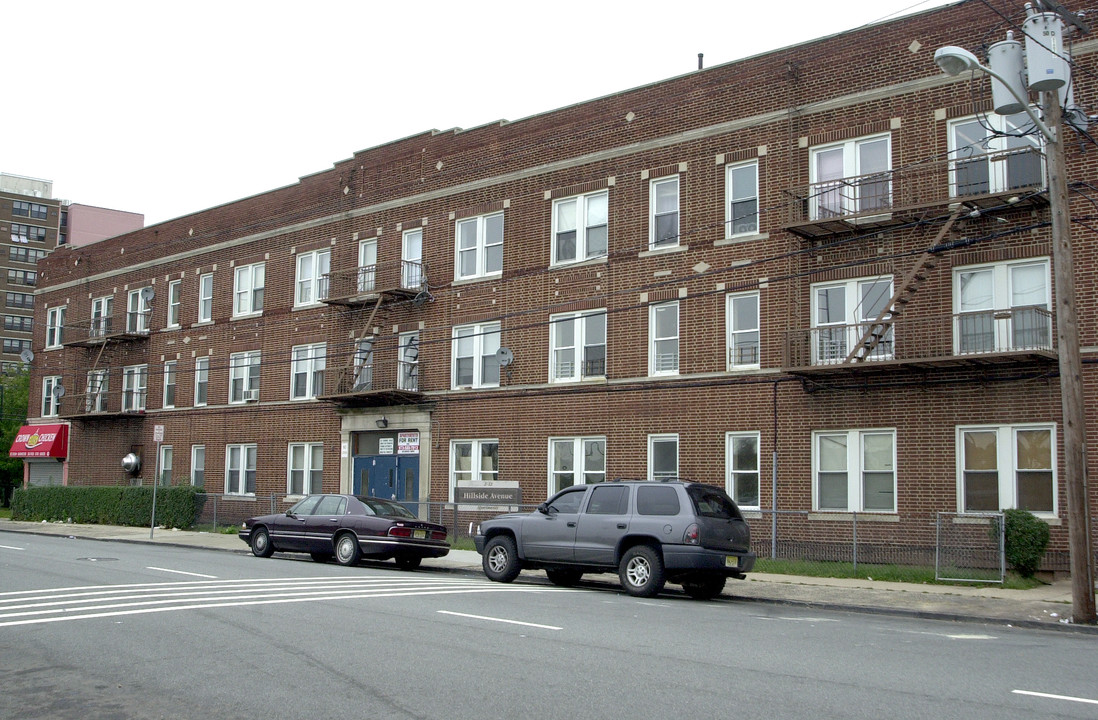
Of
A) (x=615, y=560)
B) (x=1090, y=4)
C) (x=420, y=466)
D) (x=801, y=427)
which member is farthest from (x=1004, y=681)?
(x=420, y=466)

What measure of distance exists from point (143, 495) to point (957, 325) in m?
27.1

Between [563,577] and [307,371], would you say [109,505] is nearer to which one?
[307,371]

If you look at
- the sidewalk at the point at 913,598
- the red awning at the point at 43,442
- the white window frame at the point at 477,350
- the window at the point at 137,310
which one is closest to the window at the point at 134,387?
the window at the point at 137,310

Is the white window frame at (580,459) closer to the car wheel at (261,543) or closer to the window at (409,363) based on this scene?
the window at (409,363)

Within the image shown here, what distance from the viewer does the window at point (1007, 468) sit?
18641 mm

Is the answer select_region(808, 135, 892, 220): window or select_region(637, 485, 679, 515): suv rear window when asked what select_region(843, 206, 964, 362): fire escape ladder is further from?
select_region(637, 485, 679, 515): suv rear window

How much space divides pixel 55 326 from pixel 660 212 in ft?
107

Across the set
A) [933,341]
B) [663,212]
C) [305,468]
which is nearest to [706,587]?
[933,341]

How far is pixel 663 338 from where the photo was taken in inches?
960

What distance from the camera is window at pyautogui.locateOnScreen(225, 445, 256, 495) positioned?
34875 mm

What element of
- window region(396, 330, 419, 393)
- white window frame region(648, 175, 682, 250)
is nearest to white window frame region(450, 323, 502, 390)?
window region(396, 330, 419, 393)

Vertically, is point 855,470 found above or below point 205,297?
below

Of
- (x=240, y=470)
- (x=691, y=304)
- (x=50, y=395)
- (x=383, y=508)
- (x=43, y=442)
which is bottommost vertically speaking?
(x=383, y=508)

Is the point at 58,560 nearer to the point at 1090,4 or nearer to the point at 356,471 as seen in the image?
the point at 356,471
